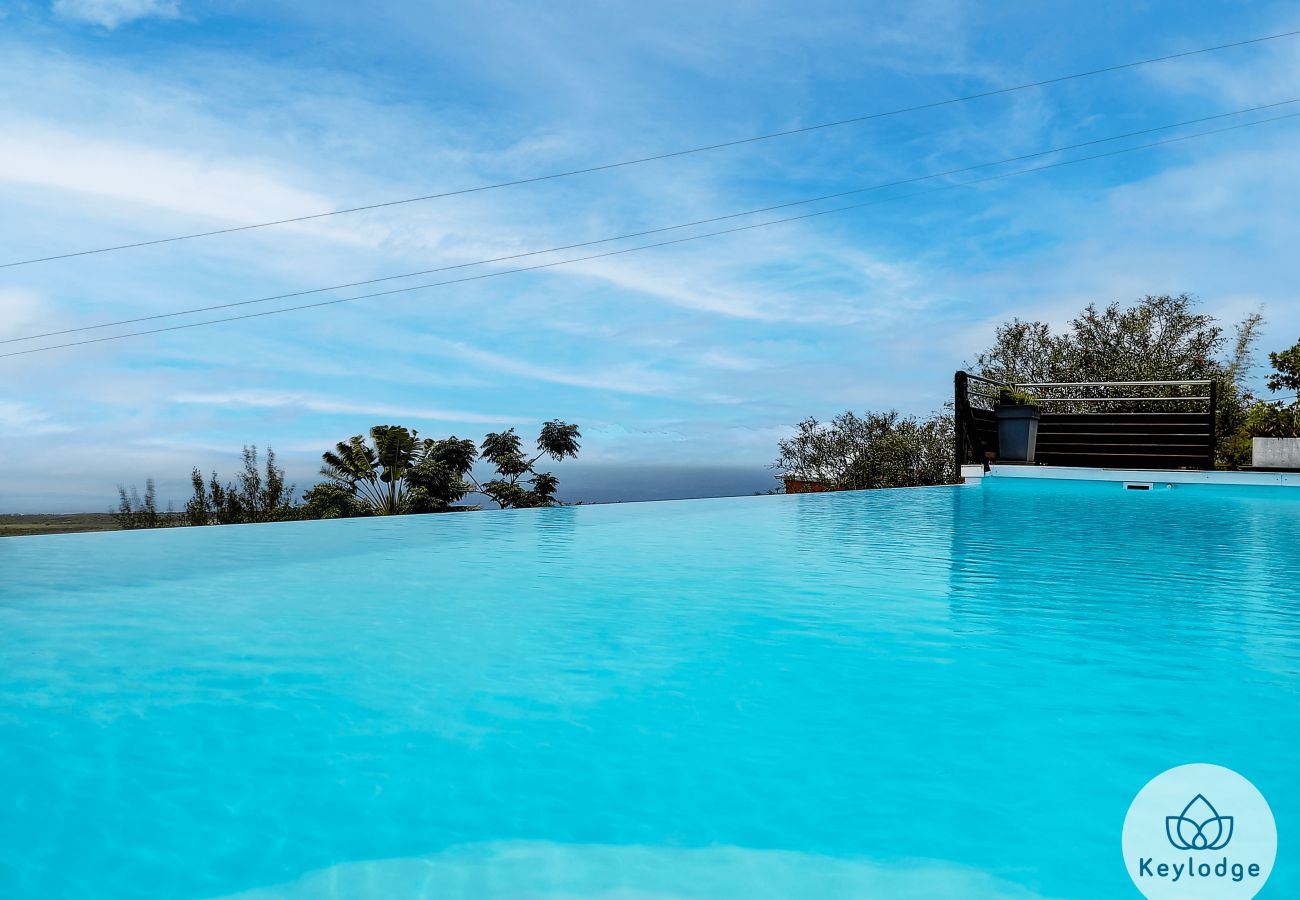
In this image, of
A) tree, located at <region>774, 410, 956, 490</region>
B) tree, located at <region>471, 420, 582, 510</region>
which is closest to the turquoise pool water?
tree, located at <region>774, 410, 956, 490</region>

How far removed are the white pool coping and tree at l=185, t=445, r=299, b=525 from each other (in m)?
15.2

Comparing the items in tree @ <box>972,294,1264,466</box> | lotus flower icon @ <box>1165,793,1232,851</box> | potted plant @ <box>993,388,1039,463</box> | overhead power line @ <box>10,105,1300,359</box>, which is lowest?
lotus flower icon @ <box>1165,793,1232,851</box>

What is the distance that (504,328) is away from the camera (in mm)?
22328

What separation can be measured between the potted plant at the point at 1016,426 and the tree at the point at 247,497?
15.4 metres

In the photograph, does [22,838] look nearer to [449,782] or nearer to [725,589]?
[449,782]

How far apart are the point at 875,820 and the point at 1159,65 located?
61.7 feet

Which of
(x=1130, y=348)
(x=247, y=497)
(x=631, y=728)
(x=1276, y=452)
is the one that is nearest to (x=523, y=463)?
(x=247, y=497)

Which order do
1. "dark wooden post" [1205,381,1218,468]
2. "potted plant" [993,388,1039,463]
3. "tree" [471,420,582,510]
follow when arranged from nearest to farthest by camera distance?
"dark wooden post" [1205,381,1218,468]
"potted plant" [993,388,1039,463]
"tree" [471,420,582,510]

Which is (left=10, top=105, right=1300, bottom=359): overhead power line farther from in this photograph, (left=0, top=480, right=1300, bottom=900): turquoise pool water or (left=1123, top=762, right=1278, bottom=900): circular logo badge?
(left=1123, top=762, right=1278, bottom=900): circular logo badge

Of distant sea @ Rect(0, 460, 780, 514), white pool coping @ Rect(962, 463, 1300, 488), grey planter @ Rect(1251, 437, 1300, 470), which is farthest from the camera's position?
distant sea @ Rect(0, 460, 780, 514)

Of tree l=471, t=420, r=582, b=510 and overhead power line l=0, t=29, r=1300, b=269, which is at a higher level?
overhead power line l=0, t=29, r=1300, b=269

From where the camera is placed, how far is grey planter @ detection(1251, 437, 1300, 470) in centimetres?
1293

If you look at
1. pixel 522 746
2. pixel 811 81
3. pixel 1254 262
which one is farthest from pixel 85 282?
pixel 1254 262

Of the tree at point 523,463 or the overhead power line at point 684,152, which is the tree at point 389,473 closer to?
the tree at point 523,463
